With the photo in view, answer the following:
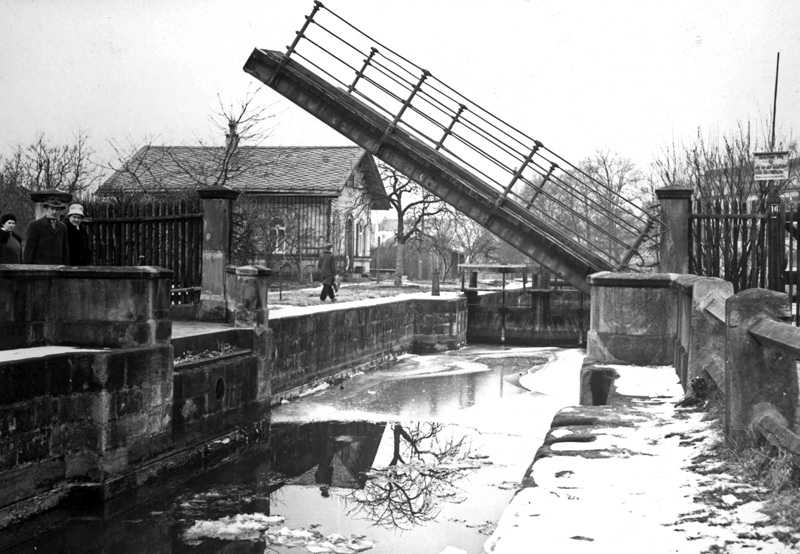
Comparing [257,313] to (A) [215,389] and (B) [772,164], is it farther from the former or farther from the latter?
(B) [772,164]

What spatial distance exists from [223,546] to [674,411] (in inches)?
133

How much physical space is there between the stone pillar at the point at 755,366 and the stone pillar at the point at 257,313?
674 cm

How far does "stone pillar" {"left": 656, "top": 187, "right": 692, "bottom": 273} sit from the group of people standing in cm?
655

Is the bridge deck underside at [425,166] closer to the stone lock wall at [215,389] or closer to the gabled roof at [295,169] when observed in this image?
the stone lock wall at [215,389]

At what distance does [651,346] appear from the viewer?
837 centimetres

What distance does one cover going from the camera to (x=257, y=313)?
10273 millimetres

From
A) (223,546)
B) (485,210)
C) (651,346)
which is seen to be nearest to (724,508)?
(223,546)

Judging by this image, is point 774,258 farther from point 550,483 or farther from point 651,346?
point 550,483

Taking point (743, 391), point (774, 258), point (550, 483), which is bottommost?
point (550, 483)

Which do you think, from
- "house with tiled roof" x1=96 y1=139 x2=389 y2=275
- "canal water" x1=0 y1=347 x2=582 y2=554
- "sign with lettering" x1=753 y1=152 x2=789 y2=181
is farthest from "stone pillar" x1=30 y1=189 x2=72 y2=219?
"house with tiled roof" x1=96 y1=139 x2=389 y2=275

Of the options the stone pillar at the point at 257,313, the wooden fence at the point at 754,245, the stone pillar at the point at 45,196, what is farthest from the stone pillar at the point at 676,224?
the stone pillar at the point at 45,196

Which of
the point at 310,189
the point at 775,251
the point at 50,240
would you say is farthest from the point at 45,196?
the point at 310,189

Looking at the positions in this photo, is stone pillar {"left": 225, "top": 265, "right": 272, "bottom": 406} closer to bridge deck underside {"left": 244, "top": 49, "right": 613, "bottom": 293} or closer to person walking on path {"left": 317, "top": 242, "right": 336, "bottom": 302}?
bridge deck underside {"left": 244, "top": 49, "right": 613, "bottom": 293}

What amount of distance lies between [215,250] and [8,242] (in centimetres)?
249
